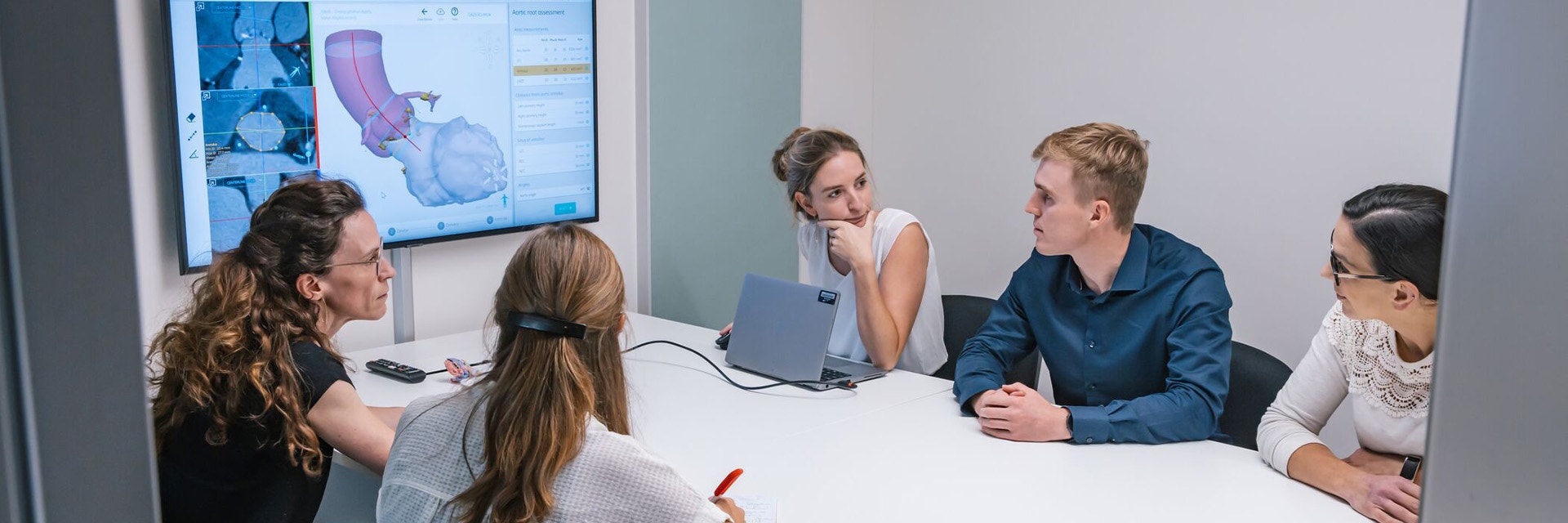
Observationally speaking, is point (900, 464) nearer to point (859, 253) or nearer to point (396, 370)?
point (859, 253)

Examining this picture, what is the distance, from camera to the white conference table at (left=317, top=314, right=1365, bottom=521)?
1.73 metres

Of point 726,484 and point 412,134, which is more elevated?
point 412,134

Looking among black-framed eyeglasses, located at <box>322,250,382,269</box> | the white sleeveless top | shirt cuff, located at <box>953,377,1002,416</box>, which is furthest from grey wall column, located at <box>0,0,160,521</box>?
the white sleeveless top

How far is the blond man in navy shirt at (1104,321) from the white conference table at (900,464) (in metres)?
0.05

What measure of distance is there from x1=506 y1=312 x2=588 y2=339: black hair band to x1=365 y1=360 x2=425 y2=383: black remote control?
3.88 ft

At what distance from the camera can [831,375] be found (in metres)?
2.53

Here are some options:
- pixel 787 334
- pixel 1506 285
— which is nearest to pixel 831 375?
pixel 787 334

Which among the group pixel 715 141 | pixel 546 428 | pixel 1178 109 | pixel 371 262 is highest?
pixel 1178 109

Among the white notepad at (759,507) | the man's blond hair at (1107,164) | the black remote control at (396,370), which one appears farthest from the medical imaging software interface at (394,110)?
the man's blond hair at (1107,164)

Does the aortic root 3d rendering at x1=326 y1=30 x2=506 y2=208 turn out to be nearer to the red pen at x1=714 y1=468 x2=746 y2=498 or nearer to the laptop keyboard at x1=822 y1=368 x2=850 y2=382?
the laptop keyboard at x1=822 y1=368 x2=850 y2=382

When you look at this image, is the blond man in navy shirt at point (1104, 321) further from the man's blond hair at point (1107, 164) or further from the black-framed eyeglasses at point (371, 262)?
the black-framed eyeglasses at point (371, 262)

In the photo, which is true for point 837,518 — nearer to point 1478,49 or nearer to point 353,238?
point 353,238

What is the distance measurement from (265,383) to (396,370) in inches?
33.0

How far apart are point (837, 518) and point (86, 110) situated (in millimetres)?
1422
